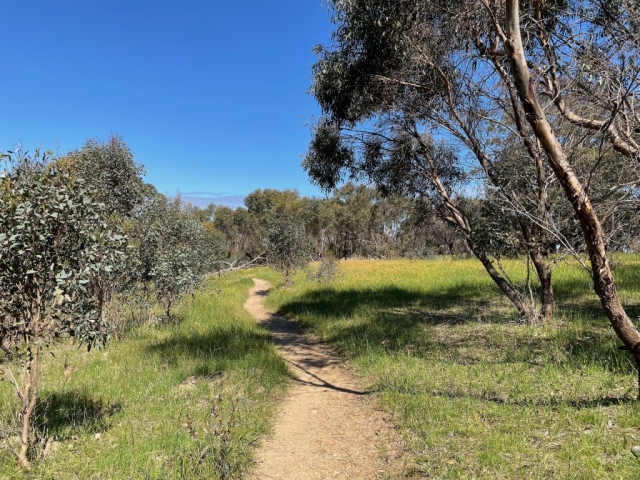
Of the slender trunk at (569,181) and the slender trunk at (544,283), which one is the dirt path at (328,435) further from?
the slender trunk at (544,283)

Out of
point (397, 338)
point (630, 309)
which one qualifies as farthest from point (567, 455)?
point (630, 309)

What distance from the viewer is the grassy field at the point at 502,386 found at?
3902 millimetres

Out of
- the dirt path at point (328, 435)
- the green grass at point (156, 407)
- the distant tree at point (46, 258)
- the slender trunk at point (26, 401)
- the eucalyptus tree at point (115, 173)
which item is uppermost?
the eucalyptus tree at point (115, 173)

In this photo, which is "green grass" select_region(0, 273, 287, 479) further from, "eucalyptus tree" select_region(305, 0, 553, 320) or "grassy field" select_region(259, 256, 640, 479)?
"eucalyptus tree" select_region(305, 0, 553, 320)

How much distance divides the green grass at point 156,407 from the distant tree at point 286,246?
13.2 m

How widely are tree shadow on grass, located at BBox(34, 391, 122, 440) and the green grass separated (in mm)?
14

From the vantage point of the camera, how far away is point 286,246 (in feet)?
75.7

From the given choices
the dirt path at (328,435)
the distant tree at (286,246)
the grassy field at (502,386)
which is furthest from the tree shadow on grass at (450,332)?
the distant tree at (286,246)

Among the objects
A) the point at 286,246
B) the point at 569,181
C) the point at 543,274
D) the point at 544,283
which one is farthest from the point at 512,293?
the point at 286,246

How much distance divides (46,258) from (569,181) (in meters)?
5.55

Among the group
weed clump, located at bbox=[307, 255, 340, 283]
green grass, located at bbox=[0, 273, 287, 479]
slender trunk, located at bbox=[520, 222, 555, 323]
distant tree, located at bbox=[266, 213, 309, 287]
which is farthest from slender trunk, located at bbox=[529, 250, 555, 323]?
distant tree, located at bbox=[266, 213, 309, 287]

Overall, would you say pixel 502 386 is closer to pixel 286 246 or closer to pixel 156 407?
pixel 156 407

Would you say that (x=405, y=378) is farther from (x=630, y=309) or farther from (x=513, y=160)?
(x=630, y=309)

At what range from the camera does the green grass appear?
13.7 feet
